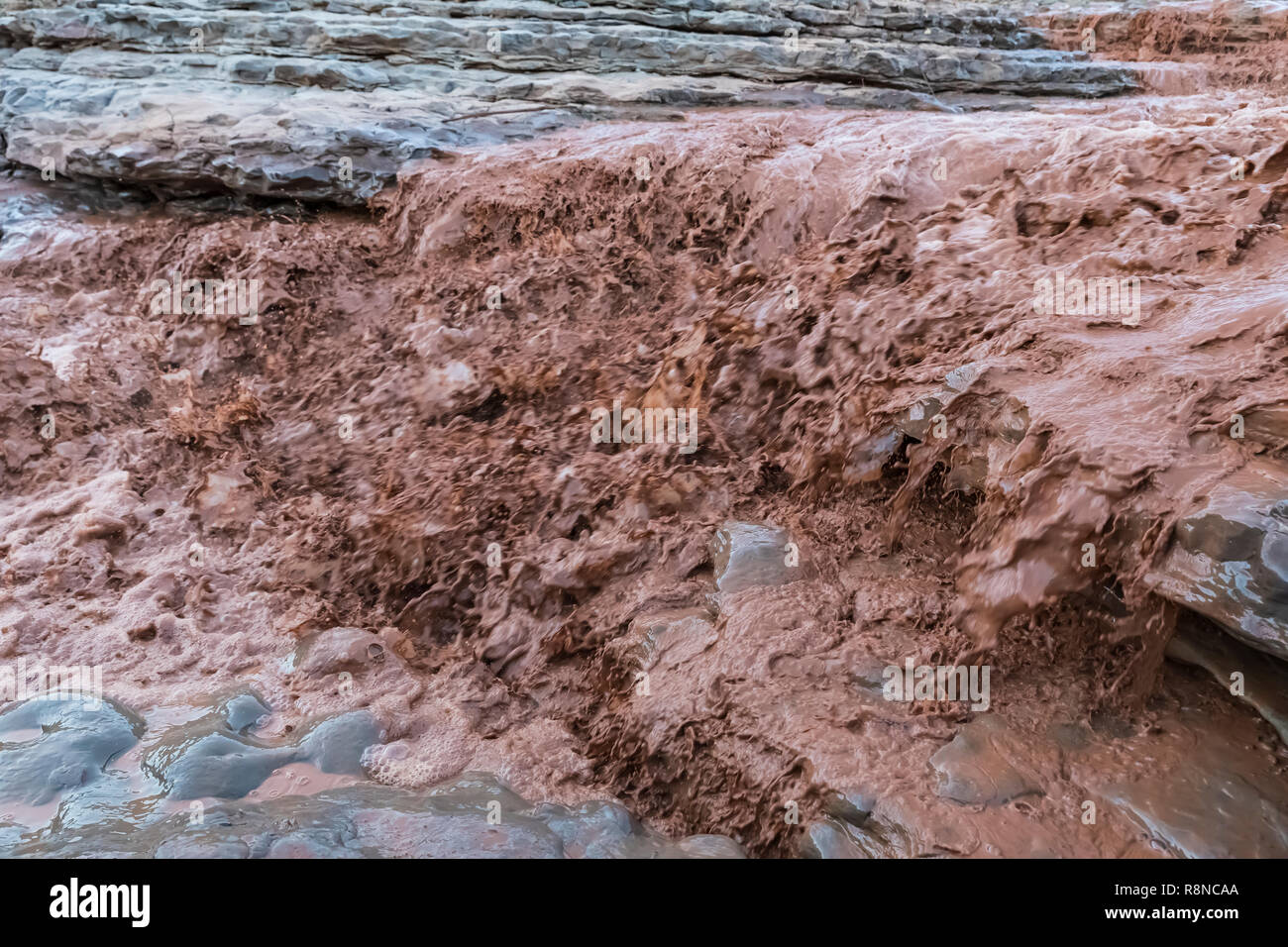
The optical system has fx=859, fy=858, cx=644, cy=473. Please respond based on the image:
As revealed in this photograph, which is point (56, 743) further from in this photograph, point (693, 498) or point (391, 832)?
point (693, 498)

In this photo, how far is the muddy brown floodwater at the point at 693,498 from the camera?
2264 mm

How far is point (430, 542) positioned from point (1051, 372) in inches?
99.8

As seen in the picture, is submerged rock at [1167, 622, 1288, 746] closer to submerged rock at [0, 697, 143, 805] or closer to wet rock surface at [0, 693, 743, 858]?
wet rock surface at [0, 693, 743, 858]

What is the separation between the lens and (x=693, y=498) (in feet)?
11.6

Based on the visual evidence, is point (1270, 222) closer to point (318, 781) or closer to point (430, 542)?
point (430, 542)

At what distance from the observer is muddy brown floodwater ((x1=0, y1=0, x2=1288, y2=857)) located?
226 cm

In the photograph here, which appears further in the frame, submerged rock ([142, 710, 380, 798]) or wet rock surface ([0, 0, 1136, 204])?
wet rock surface ([0, 0, 1136, 204])

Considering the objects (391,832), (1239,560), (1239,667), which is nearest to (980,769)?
(1239,667)

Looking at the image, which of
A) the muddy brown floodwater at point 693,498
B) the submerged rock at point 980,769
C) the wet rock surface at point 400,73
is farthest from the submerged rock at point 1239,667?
the wet rock surface at point 400,73

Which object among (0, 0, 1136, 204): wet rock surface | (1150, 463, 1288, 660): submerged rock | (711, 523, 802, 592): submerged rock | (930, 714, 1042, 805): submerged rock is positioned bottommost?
(930, 714, 1042, 805): submerged rock

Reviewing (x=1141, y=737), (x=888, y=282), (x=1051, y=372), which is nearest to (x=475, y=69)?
(x=888, y=282)

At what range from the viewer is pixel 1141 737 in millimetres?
2238

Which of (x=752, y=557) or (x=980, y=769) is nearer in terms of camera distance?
(x=980, y=769)

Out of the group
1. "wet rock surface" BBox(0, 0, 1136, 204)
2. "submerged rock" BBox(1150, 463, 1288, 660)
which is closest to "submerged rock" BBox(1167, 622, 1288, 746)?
"submerged rock" BBox(1150, 463, 1288, 660)
